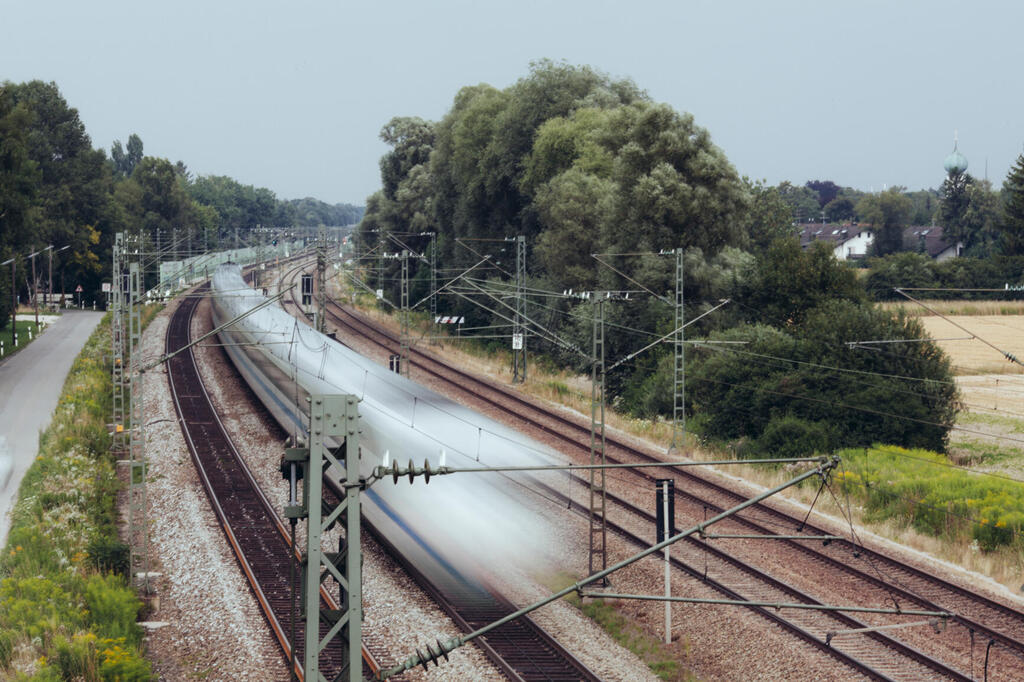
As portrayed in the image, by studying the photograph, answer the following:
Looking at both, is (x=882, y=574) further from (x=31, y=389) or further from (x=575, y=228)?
(x=31, y=389)

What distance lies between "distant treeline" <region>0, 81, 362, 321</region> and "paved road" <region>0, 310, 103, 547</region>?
4.38 metres

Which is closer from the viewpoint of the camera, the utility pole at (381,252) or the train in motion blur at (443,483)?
the train in motion blur at (443,483)

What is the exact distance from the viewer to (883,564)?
24.4m

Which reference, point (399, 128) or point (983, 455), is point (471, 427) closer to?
point (983, 455)

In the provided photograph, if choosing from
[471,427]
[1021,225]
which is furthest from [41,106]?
[1021,225]

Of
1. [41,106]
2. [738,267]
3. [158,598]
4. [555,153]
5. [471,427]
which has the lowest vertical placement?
[158,598]

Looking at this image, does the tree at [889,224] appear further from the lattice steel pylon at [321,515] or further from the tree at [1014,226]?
the lattice steel pylon at [321,515]

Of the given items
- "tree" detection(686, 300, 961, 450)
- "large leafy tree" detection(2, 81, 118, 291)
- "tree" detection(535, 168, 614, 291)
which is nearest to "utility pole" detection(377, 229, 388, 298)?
"large leafy tree" detection(2, 81, 118, 291)

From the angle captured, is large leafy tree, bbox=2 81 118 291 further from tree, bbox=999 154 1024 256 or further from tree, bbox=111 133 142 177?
tree, bbox=111 133 142 177

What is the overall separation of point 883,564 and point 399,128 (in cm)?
7138

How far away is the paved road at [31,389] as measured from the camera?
32.8 meters

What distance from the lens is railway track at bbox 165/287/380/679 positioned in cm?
2003

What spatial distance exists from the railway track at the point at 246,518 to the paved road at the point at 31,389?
16.2 feet

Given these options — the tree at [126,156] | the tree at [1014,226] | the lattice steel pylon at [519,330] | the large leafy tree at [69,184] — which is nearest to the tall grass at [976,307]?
the tree at [1014,226]
